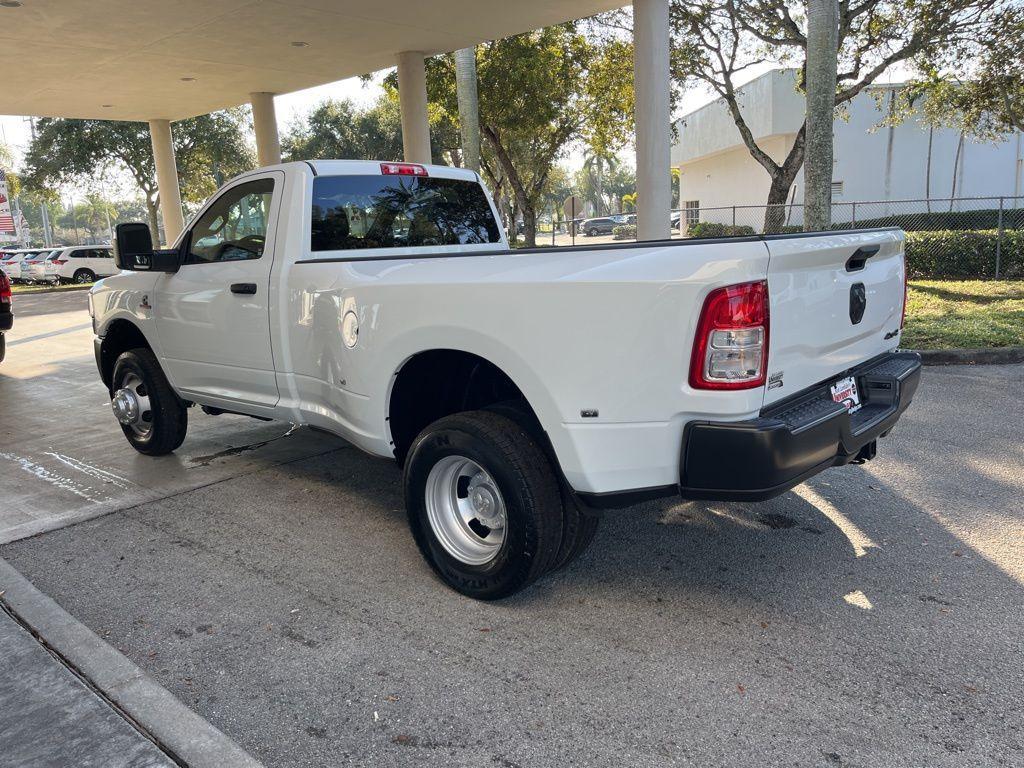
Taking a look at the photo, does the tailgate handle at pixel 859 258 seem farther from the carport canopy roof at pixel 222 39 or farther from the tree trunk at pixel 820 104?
the carport canopy roof at pixel 222 39

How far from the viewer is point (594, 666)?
3.01 m

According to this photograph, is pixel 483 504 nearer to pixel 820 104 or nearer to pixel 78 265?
pixel 820 104

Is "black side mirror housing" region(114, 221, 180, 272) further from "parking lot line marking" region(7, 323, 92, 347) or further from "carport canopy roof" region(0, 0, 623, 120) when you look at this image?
"parking lot line marking" region(7, 323, 92, 347)

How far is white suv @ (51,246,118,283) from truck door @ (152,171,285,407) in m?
28.5

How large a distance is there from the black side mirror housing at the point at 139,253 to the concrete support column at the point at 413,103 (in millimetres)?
9378

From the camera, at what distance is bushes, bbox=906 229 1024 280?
14.8 meters

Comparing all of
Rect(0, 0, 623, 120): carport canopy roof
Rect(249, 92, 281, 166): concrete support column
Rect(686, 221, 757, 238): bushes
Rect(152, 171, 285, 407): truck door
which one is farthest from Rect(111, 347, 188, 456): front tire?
Rect(686, 221, 757, 238): bushes

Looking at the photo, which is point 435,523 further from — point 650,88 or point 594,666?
point 650,88

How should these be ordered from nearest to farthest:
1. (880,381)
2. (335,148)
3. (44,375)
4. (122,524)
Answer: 1. (880,381)
2. (122,524)
3. (44,375)
4. (335,148)

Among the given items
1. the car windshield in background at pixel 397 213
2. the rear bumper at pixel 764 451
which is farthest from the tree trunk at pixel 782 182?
the rear bumper at pixel 764 451

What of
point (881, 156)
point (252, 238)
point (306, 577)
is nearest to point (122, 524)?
point (306, 577)

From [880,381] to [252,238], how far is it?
3.61 metres

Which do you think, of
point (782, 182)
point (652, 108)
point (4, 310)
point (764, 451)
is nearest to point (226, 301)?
point (764, 451)

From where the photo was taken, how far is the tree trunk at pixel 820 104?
31.7 feet
